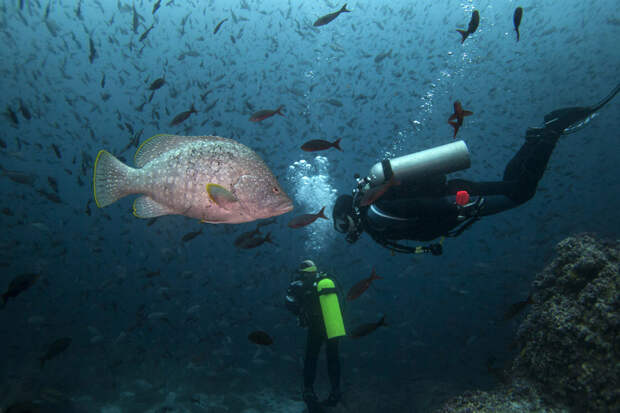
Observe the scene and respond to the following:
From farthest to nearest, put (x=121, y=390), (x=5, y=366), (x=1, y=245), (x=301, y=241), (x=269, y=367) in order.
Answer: (x=301, y=241), (x=269, y=367), (x=5, y=366), (x=121, y=390), (x=1, y=245)

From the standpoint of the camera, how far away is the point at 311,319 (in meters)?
6.03

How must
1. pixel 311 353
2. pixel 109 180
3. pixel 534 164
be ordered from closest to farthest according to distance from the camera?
pixel 109 180
pixel 534 164
pixel 311 353

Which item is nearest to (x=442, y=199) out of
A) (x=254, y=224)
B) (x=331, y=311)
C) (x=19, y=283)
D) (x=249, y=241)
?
(x=249, y=241)

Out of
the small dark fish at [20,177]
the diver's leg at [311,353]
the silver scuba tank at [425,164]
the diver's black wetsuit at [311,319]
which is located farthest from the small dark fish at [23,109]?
the diver's leg at [311,353]

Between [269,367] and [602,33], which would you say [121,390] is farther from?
[602,33]

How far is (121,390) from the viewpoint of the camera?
11.7m

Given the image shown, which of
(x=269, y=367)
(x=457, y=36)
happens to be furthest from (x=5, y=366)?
(x=457, y=36)

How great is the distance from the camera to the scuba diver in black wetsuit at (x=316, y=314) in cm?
572

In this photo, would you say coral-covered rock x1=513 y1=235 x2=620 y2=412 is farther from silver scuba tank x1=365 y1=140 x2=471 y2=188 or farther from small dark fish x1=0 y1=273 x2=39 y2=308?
small dark fish x1=0 y1=273 x2=39 y2=308

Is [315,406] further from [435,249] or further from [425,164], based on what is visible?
[425,164]

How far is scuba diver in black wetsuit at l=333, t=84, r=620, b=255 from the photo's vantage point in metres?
3.82

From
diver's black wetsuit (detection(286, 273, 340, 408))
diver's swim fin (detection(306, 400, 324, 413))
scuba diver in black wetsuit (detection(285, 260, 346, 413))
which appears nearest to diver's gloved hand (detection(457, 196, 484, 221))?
scuba diver in black wetsuit (detection(285, 260, 346, 413))

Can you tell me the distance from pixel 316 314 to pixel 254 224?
19.4 m

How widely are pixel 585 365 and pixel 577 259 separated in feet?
5.06
